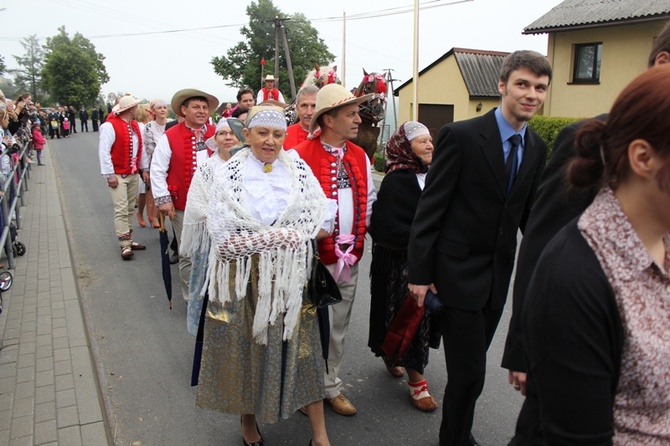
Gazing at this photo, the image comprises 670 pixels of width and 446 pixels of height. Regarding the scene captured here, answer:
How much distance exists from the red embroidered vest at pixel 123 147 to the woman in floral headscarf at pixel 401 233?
5076 millimetres

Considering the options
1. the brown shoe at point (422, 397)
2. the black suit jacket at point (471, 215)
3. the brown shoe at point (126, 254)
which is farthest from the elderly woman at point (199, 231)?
the brown shoe at point (126, 254)

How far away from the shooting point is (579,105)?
18.7 m

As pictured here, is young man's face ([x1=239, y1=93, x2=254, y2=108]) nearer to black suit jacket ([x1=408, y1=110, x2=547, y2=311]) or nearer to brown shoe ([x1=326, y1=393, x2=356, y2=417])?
brown shoe ([x1=326, y1=393, x2=356, y2=417])

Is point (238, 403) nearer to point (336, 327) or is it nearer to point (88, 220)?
point (336, 327)

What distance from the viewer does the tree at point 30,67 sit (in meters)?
88.4

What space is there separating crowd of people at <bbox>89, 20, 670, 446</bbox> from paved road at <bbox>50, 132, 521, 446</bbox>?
19cm

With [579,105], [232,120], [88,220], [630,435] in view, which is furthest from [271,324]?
[579,105]

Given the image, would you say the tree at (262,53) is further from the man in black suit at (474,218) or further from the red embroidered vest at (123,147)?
the man in black suit at (474,218)

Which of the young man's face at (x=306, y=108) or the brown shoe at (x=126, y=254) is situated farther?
the brown shoe at (x=126, y=254)

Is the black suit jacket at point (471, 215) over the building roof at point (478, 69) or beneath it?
beneath

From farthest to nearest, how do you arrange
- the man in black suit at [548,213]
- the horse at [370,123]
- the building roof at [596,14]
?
the building roof at [596,14]
the horse at [370,123]
the man in black suit at [548,213]

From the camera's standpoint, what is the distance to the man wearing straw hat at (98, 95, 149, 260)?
7.39 meters

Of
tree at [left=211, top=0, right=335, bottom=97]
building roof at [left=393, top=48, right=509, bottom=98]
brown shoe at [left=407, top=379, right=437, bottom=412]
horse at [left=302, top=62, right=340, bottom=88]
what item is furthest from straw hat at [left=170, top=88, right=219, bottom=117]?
tree at [left=211, top=0, right=335, bottom=97]

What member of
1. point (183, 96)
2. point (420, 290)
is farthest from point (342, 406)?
point (183, 96)
